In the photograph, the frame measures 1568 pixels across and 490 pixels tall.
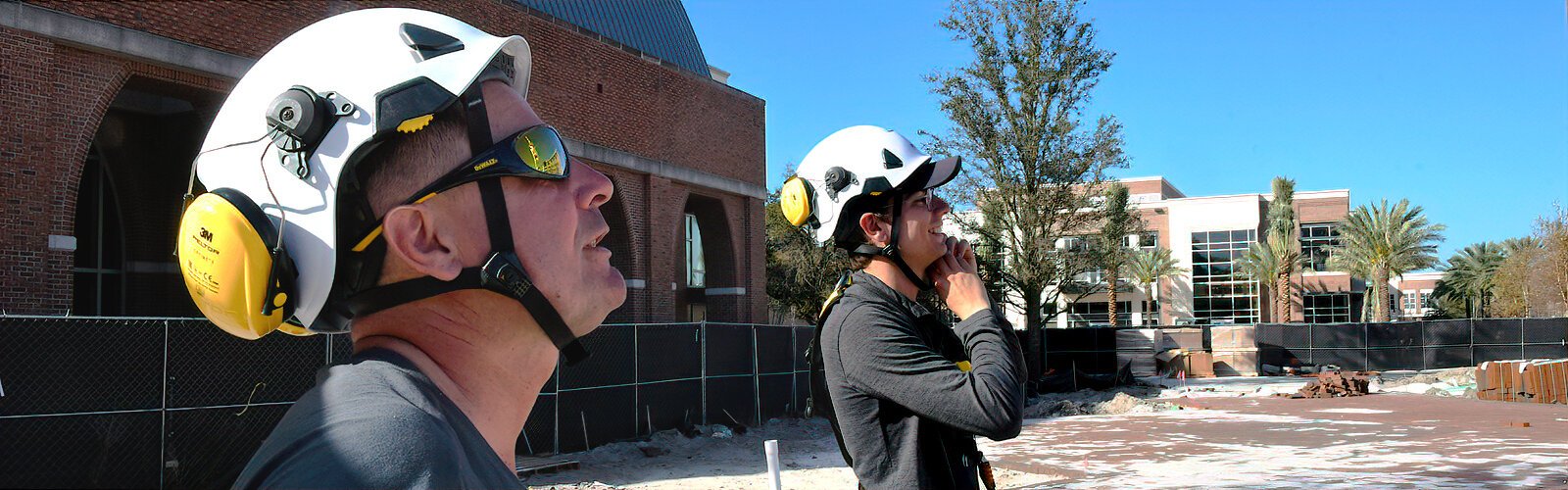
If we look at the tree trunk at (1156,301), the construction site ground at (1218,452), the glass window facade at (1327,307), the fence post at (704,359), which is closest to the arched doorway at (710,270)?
the construction site ground at (1218,452)

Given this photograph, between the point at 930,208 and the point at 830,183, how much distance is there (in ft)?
1.13

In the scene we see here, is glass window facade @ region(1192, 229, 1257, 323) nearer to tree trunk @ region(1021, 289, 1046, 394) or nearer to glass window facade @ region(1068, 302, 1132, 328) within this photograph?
glass window facade @ region(1068, 302, 1132, 328)

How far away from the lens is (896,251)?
3260 mm

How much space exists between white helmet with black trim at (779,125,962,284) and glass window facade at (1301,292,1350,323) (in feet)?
262

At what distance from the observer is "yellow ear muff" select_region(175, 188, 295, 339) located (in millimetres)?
1454

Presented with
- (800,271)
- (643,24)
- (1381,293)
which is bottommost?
(1381,293)

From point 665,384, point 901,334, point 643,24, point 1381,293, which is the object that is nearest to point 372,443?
point 901,334

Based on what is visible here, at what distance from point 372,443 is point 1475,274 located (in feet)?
283

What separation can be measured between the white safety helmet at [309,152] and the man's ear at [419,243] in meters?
0.05

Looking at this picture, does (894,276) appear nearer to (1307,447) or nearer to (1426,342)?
(1307,447)

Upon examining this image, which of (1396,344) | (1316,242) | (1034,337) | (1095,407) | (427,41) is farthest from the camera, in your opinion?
(1316,242)

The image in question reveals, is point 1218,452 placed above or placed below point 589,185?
below

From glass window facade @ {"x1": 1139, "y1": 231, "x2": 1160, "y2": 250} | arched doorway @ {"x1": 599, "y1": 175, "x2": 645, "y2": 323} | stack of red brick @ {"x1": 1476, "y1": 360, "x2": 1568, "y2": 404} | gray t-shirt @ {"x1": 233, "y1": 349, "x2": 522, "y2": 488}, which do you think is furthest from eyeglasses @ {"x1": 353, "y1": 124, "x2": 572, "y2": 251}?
glass window facade @ {"x1": 1139, "y1": 231, "x2": 1160, "y2": 250}

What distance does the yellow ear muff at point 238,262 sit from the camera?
1.45 metres
